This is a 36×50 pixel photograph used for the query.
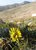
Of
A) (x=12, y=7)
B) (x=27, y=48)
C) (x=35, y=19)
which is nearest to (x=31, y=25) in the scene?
(x=35, y=19)

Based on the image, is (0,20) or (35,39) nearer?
(35,39)

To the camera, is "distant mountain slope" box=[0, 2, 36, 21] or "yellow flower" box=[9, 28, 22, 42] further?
"distant mountain slope" box=[0, 2, 36, 21]

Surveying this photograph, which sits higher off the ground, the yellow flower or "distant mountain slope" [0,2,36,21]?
"distant mountain slope" [0,2,36,21]

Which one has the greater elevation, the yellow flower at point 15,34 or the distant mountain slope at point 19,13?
the distant mountain slope at point 19,13

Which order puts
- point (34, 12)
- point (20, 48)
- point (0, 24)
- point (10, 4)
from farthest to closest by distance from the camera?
1. point (10, 4)
2. point (34, 12)
3. point (0, 24)
4. point (20, 48)

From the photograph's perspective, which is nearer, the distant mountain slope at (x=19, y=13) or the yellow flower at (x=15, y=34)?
the yellow flower at (x=15, y=34)

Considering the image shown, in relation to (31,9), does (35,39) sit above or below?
below

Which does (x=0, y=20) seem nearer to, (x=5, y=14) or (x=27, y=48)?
(x=5, y=14)

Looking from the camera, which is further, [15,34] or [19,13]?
[19,13]
